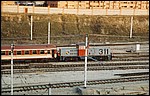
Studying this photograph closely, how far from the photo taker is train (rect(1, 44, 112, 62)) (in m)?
16.9

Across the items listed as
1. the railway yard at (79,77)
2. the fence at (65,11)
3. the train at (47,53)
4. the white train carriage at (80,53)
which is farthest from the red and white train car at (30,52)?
the fence at (65,11)

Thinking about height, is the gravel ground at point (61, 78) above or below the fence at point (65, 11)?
below

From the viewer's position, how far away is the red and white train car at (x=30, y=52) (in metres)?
16.8

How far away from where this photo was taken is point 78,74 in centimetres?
1557

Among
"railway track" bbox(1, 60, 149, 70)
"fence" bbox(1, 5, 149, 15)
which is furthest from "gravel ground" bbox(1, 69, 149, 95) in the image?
"fence" bbox(1, 5, 149, 15)

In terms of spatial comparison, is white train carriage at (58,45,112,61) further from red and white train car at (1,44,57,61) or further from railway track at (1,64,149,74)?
railway track at (1,64,149,74)

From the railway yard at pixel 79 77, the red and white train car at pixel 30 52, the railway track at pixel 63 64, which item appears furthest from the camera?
the red and white train car at pixel 30 52

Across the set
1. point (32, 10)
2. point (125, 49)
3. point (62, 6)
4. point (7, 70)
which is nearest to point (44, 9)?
point (32, 10)

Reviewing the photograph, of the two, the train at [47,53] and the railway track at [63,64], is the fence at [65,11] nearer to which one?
the train at [47,53]

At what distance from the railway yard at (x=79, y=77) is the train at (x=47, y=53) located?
A: 0.37 m

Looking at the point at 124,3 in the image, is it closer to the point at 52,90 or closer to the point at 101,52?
the point at 101,52

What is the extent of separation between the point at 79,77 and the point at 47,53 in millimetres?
3428

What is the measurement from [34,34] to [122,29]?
10.3m

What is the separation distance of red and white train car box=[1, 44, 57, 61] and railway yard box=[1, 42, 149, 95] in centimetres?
44
